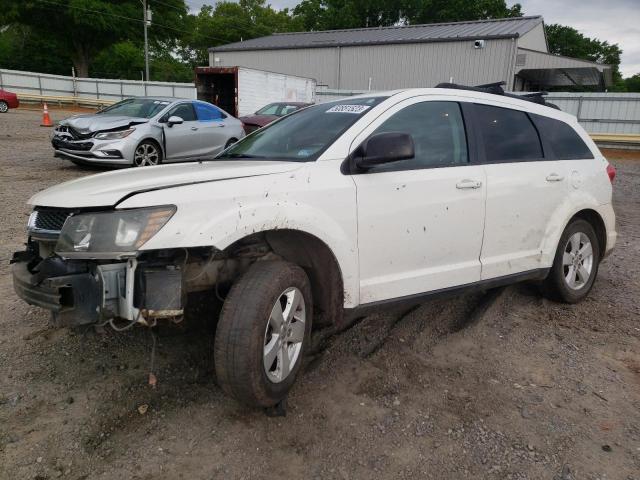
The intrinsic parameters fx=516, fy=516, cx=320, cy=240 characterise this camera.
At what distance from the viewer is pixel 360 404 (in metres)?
2.89

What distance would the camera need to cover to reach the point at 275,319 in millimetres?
2682

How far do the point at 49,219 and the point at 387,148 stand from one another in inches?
73.3

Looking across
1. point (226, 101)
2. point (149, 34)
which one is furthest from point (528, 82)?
point (149, 34)

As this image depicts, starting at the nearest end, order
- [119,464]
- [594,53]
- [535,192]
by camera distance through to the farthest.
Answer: [119,464]
[535,192]
[594,53]

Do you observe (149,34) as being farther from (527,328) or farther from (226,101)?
(527,328)

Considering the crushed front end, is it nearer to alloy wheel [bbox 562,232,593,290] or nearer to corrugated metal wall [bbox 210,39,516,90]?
alloy wheel [bbox 562,232,593,290]

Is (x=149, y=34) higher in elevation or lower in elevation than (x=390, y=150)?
higher

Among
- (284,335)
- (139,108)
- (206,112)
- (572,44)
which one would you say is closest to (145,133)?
(139,108)

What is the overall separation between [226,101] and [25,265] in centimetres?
1693

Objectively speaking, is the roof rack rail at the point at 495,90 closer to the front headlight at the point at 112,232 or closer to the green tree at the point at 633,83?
the front headlight at the point at 112,232

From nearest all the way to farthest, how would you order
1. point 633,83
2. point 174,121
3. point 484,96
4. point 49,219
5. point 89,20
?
point 49,219 → point 484,96 → point 174,121 → point 89,20 → point 633,83

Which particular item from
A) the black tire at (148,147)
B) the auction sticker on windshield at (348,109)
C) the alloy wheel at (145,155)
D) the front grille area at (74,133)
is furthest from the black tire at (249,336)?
the front grille area at (74,133)

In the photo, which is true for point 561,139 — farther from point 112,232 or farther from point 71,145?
point 71,145

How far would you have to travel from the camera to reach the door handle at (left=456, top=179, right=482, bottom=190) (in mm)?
3416
